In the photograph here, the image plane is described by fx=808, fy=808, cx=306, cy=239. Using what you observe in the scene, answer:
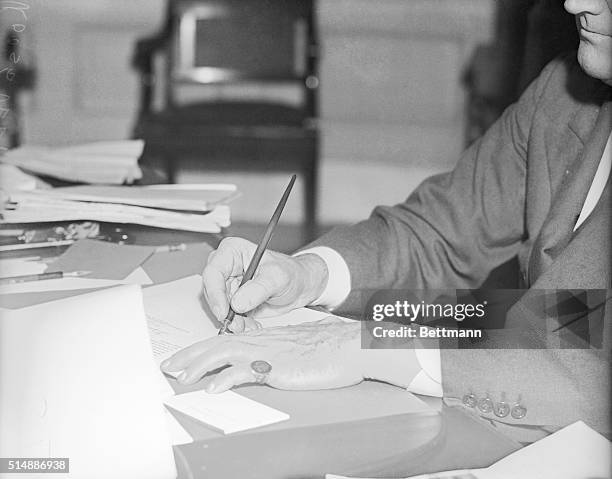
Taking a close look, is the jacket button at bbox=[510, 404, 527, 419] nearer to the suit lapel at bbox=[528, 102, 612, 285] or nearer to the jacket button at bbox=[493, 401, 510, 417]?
the jacket button at bbox=[493, 401, 510, 417]

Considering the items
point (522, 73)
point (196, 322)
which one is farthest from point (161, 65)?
point (522, 73)

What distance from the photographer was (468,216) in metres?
1.08

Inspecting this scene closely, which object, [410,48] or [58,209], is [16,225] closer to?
[58,209]

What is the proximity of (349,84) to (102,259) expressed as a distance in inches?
14.8

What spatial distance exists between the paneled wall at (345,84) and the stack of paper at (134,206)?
0.03 m

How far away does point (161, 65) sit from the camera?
1038 mm

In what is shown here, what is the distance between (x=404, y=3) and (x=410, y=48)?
0.07 m

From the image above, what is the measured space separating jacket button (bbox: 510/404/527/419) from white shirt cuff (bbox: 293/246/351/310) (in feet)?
0.78

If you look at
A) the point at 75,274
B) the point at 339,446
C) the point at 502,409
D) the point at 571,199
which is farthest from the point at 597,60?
the point at 75,274

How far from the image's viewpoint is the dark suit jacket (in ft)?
2.51

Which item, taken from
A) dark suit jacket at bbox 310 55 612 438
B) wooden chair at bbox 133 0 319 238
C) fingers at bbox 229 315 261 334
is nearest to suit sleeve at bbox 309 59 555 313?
dark suit jacket at bbox 310 55 612 438

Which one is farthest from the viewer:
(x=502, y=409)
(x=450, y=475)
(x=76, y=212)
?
(x=76, y=212)

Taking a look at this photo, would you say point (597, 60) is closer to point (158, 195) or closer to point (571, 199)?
point (571, 199)

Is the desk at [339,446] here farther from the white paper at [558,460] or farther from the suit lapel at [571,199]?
the suit lapel at [571,199]
